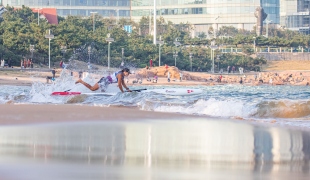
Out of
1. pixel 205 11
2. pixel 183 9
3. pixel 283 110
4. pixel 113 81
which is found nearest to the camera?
pixel 283 110

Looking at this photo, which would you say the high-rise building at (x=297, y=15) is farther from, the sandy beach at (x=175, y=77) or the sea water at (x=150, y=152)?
the sea water at (x=150, y=152)

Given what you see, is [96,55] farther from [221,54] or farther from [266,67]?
[266,67]

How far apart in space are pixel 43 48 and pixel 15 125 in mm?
48497

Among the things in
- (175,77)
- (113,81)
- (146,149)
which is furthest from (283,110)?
(175,77)

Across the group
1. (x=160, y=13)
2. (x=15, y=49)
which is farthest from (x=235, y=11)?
(x=15, y=49)

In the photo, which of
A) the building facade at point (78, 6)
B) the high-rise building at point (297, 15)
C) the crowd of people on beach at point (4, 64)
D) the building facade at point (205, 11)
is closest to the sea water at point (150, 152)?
the crowd of people on beach at point (4, 64)

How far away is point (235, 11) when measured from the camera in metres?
111

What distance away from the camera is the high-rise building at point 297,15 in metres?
126

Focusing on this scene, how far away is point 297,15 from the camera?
5002 inches

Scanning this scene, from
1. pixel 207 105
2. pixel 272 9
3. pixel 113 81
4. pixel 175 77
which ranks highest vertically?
pixel 272 9

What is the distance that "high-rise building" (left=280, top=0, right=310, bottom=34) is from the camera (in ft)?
415

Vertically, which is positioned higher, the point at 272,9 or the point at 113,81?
the point at 272,9

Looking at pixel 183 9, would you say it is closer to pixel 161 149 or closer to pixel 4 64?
pixel 4 64

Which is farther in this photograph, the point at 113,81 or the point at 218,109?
the point at 113,81
